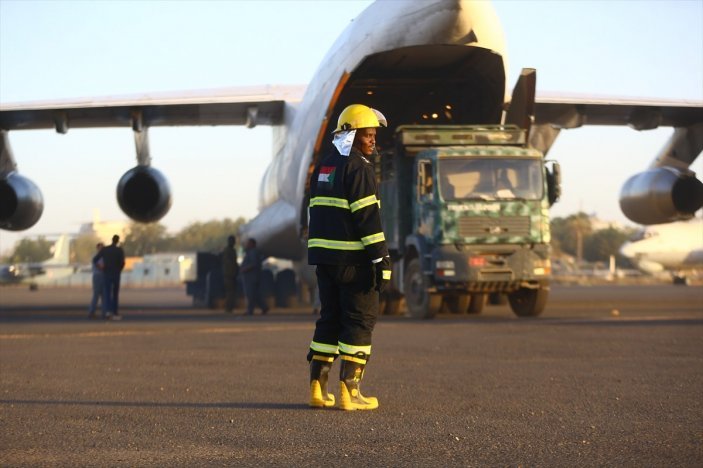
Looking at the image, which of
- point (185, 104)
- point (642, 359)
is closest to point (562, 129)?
point (185, 104)

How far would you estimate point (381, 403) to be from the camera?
6.14m

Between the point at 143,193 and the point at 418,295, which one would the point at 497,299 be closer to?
the point at 418,295

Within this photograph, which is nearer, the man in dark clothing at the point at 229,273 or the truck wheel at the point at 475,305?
the truck wheel at the point at 475,305

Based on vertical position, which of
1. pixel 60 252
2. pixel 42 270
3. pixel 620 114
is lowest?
pixel 42 270

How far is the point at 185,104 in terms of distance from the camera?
18844 millimetres

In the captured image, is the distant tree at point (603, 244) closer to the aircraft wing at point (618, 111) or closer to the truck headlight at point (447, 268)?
the aircraft wing at point (618, 111)

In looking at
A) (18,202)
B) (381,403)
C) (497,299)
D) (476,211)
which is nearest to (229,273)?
(18,202)

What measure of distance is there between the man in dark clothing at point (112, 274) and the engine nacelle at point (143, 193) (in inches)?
53.4

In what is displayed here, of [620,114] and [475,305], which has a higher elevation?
[620,114]

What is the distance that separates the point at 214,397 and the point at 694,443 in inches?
119

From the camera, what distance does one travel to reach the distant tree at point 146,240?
3054 inches

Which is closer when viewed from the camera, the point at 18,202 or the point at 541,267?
the point at 541,267

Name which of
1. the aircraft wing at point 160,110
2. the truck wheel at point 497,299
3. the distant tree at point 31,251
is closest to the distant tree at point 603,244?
the distant tree at point 31,251

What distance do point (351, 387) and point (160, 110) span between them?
592 inches
